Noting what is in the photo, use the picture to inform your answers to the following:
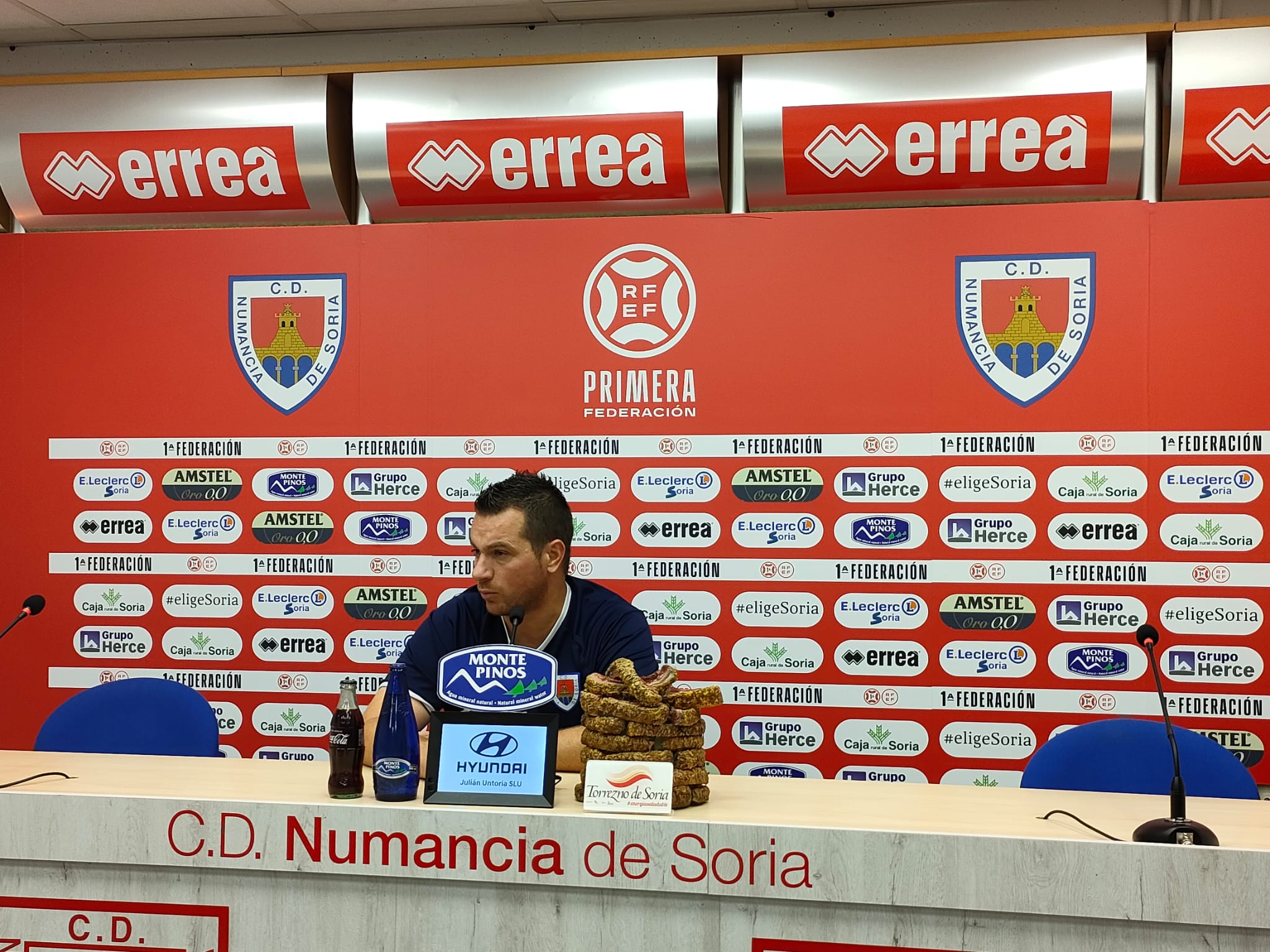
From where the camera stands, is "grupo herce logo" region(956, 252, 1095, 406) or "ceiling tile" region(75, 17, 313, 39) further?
"ceiling tile" region(75, 17, 313, 39)

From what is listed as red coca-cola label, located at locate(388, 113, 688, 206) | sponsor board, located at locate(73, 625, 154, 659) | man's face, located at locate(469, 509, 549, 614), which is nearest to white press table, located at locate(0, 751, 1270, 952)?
man's face, located at locate(469, 509, 549, 614)

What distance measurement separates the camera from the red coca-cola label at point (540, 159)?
135 inches

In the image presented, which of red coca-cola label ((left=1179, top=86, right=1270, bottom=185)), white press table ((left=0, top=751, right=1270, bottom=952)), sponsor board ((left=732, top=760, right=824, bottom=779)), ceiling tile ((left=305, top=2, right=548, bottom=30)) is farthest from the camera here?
ceiling tile ((left=305, top=2, right=548, bottom=30))

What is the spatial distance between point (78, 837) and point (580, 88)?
250cm

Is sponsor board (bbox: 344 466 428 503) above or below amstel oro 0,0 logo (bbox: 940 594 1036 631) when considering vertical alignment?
above

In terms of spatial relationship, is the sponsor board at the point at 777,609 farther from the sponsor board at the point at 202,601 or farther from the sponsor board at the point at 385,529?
the sponsor board at the point at 202,601

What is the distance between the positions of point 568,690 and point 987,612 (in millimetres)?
1427

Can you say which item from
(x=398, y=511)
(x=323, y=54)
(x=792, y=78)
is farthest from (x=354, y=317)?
(x=792, y=78)

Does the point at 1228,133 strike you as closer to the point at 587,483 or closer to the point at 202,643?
the point at 587,483

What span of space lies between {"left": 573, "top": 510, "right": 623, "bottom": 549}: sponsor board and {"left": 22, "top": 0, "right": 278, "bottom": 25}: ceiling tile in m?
1.88

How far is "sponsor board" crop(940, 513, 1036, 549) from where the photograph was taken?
3291 mm

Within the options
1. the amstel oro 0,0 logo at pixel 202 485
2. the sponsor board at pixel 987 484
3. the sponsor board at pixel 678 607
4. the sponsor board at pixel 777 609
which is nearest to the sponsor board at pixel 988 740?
the sponsor board at pixel 777 609

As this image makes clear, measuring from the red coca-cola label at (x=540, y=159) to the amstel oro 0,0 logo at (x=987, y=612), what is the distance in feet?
4.99

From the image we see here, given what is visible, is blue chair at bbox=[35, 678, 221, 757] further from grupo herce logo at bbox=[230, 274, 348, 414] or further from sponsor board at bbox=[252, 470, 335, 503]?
grupo herce logo at bbox=[230, 274, 348, 414]
